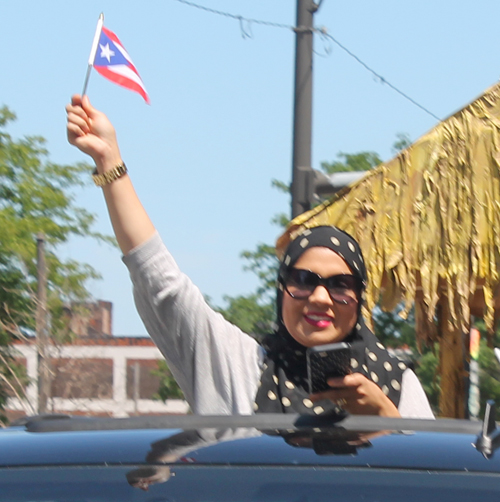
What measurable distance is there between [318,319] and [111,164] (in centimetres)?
69

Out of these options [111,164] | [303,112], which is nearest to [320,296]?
[111,164]

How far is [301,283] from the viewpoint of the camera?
9.35 feet

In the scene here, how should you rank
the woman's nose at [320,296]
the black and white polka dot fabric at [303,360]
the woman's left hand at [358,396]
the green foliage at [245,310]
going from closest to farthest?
the woman's left hand at [358,396] → the black and white polka dot fabric at [303,360] → the woman's nose at [320,296] → the green foliage at [245,310]

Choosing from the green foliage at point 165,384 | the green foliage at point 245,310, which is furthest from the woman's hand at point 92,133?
the green foliage at point 165,384

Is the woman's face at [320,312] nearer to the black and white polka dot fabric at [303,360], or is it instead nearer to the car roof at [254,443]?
the black and white polka dot fabric at [303,360]

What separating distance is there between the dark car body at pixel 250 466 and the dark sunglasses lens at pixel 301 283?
0.83 metres

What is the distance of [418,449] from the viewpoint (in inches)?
74.6

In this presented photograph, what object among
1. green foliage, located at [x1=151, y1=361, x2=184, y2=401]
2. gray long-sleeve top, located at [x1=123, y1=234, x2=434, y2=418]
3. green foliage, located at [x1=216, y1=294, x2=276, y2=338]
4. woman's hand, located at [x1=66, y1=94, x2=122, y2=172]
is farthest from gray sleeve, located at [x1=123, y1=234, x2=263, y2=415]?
green foliage, located at [x1=151, y1=361, x2=184, y2=401]

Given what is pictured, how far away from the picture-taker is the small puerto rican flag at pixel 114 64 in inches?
184

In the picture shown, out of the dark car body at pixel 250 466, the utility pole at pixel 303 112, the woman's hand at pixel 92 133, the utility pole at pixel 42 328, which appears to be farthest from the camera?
the utility pole at pixel 42 328

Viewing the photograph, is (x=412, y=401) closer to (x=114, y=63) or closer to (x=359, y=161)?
(x=114, y=63)

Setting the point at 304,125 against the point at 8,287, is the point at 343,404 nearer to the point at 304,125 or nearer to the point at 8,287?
the point at 304,125

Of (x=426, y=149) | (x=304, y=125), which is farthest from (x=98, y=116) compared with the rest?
(x=304, y=125)

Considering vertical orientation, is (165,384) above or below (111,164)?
below
